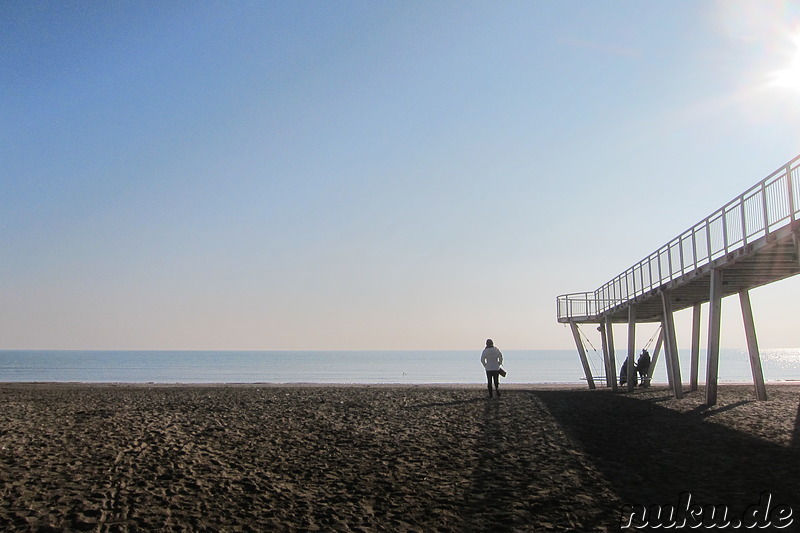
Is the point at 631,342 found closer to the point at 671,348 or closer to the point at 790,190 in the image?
the point at 671,348

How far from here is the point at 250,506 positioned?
26.0 feet

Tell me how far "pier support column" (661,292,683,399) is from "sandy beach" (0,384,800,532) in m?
5.28

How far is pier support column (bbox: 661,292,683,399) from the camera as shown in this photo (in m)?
22.4

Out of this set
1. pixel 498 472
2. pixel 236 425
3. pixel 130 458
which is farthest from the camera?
pixel 236 425

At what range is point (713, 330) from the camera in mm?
18562

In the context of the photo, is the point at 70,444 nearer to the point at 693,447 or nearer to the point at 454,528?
the point at 454,528

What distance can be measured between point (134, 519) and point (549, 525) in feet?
14.6

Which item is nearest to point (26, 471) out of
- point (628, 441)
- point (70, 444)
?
point (70, 444)

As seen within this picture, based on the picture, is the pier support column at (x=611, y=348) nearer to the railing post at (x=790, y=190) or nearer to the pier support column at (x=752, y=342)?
the pier support column at (x=752, y=342)

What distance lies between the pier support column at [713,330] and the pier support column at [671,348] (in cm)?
303

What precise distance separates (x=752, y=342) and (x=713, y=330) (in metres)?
1.67

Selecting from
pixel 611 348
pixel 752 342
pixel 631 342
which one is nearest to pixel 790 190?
pixel 752 342
